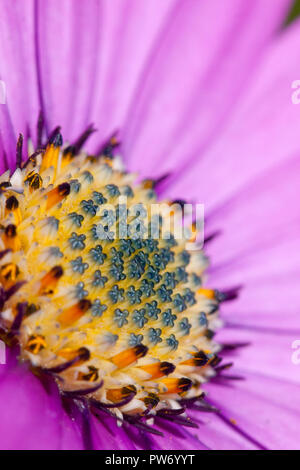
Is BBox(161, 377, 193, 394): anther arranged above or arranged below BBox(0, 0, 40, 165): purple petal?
below

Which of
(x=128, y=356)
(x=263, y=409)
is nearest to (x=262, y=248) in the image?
(x=263, y=409)

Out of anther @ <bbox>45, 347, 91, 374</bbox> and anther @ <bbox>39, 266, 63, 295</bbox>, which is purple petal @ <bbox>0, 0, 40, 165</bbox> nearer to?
anther @ <bbox>39, 266, 63, 295</bbox>

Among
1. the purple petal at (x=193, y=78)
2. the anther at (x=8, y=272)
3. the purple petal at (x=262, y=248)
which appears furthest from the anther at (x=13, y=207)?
the purple petal at (x=262, y=248)

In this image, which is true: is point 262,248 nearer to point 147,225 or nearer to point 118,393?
point 147,225

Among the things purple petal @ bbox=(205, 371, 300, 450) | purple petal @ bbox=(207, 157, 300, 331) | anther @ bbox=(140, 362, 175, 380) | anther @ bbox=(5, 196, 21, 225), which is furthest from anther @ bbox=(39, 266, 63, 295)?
purple petal @ bbox=(207, 157, 300, 331)

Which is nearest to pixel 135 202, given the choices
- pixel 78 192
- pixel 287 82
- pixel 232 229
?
pixel 78 192

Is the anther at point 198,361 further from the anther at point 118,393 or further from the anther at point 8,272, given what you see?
the anther at point 8,272
